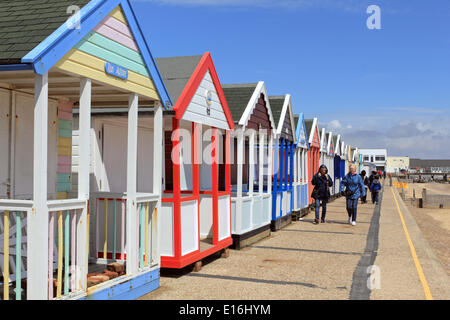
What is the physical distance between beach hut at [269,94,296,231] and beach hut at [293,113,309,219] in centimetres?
71

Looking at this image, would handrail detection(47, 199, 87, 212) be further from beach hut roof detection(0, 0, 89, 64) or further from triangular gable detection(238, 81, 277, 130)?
triangular gable detection(238, 81, 277, 130)

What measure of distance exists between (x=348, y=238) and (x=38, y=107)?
907 cm

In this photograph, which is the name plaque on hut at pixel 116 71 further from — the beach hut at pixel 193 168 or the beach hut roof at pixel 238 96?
the beach hut roof at pixel 238 96

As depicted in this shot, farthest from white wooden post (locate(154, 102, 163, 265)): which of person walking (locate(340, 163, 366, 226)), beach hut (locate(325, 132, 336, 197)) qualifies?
beach hut (locate(325, 132, 336, 197))

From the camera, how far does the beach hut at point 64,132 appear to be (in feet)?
14.0

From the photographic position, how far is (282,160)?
521 inches

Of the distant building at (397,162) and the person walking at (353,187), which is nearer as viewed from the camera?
the person walking at (353,187)

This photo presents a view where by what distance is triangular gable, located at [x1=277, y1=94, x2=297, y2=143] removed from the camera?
42.3 ft

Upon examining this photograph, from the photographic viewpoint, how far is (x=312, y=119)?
20109mm

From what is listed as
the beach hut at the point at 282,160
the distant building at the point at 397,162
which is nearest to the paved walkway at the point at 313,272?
the beach hut at the point at 282,160

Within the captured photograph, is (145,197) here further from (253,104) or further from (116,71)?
(253,104)

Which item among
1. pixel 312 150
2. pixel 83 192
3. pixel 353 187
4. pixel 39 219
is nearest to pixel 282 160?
pixel 353 187

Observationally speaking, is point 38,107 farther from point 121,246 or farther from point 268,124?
point 268,124

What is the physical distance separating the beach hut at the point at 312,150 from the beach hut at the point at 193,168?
9003 mm
